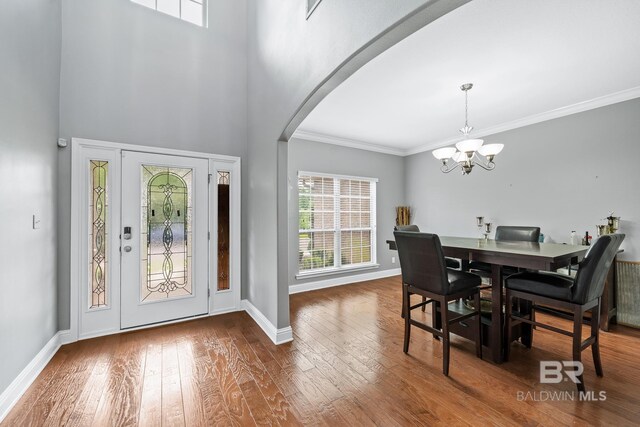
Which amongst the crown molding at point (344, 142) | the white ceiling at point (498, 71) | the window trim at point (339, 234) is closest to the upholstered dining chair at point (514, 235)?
the white ceiling at point (498, 71)

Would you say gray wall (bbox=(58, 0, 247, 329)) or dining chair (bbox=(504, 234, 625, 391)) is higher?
gray wall (bbox=(58, 0, 247, 329))

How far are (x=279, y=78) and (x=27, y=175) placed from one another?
7.37 ft

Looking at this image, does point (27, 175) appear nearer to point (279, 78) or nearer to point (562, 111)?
point (279, 78)

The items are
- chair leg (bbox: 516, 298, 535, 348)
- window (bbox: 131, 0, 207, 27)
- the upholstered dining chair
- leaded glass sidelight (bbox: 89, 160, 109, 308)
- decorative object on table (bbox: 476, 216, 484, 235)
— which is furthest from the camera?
decorative object on table (bbox: 476, 216, 484, 235)

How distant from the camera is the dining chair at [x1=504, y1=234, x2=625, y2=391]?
1.87 metres

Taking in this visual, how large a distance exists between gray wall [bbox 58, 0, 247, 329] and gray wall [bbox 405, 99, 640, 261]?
3965mm

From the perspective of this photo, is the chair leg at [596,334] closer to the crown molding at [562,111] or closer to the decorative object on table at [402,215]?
the crown molding at [562,111]

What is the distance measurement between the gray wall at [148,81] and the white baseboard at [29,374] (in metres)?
0.17

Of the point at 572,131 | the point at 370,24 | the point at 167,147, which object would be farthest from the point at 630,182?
the point at 167,147

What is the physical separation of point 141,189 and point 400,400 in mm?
3281

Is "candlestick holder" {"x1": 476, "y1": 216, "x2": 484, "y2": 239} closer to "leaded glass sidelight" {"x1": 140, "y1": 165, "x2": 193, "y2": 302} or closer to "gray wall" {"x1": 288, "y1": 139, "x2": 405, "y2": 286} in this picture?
"gray wall" {"x1": 288, "y1": 139, "x2": 405, "y2": 286}

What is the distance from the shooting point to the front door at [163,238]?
2.98 metres

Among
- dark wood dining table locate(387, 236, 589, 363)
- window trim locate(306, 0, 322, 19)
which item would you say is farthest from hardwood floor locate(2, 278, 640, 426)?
window trim locate(306, 0, 322, 19)

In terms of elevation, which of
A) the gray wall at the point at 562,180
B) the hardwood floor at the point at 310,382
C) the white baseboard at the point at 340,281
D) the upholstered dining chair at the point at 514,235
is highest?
the gray wall at the point at 562,180
